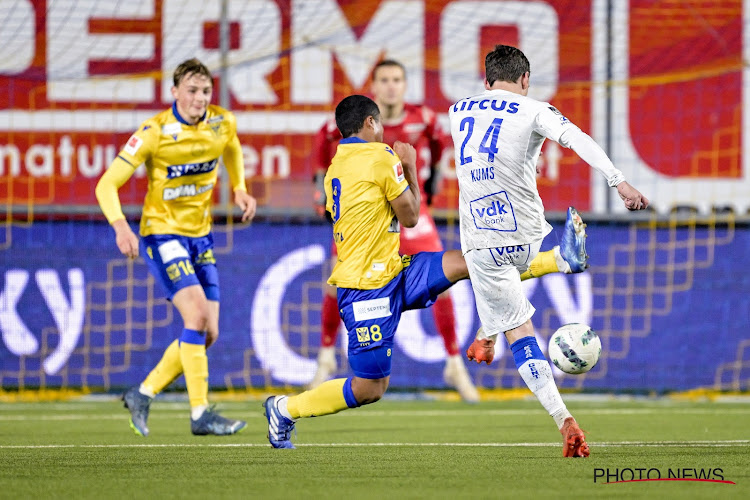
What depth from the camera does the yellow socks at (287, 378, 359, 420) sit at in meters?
5.40

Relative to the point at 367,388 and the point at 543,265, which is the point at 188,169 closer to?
the point at 367,388

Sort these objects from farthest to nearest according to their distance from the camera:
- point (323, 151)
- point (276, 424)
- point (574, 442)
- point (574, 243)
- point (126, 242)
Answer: point (323, 151)
point (126, 242)
point (276, 424)
point (574, 243)
point (574, 442)

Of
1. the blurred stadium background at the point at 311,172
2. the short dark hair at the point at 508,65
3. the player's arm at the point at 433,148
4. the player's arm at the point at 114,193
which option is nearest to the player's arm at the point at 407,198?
the short dark hair at the point at 508,65

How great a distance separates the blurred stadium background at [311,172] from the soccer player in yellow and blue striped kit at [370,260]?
3.90 m

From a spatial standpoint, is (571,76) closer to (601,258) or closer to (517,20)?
(517,20)

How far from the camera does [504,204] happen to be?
5.28 m

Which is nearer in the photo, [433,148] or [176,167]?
[176,167]

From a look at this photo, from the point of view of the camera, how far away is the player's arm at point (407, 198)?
5.31 meters

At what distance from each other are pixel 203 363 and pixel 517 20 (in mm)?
8371

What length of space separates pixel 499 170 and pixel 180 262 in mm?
2042

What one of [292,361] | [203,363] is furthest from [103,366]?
[203,363]

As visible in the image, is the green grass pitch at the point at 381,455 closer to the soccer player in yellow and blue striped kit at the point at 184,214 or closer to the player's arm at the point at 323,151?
the soccer player in yellow and blue striped kit at the point at 184,214

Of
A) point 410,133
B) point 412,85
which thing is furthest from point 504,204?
point 412,85

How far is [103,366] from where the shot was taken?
929 centimetres
